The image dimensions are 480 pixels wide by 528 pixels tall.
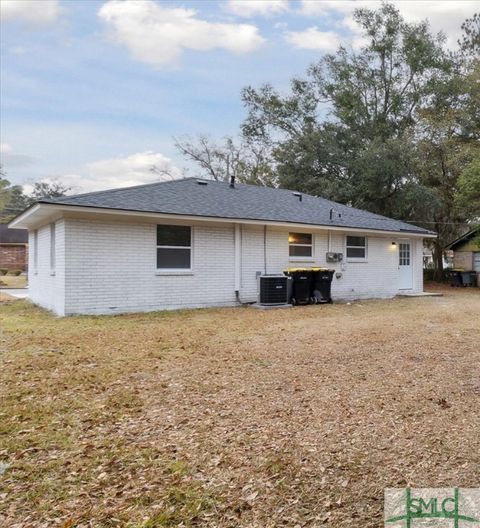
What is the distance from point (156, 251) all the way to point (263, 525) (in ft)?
28.5

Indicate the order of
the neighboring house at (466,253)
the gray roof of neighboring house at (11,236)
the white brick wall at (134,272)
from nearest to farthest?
1. the white brick wall at (134,272)
2. the neighboring house at (466,253)
3. the gray roof of neighboring house at (11,236)

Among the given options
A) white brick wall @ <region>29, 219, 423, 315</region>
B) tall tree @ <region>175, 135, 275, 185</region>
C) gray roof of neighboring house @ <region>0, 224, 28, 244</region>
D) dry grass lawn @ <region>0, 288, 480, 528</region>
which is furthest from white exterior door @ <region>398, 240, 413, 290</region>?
gray roof of neighboring house @ <region>0, 224, 28, 244</region>

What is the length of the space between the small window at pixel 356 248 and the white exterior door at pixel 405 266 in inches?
79.3

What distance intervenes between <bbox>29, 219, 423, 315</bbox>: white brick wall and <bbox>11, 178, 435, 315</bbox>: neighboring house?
25 millimetres

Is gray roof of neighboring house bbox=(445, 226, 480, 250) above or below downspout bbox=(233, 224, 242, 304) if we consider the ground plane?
above

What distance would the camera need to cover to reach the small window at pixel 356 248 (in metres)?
13.7

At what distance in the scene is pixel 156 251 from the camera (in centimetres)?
1032

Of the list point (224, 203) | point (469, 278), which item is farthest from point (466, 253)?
point (224, 203)

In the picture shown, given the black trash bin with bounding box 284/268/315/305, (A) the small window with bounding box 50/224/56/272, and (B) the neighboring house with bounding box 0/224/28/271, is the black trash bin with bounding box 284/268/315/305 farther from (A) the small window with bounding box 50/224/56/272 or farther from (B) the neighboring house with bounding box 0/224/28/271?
(B) the neighboring house with bounding box 0/224/28/271

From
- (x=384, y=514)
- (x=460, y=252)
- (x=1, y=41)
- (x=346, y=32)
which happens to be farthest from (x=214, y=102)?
(x=384, y=514)

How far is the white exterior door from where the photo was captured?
1520 cm

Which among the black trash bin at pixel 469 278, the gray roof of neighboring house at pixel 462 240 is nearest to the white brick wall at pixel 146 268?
the black trash bin at pixel 469 278

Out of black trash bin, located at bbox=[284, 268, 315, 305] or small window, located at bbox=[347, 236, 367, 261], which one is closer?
black trash bin, located at bbox=[284, 268, 315, 305]

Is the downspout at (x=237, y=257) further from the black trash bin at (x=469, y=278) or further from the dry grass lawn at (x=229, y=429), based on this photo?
the black trash bin at (x=469, y=278)
